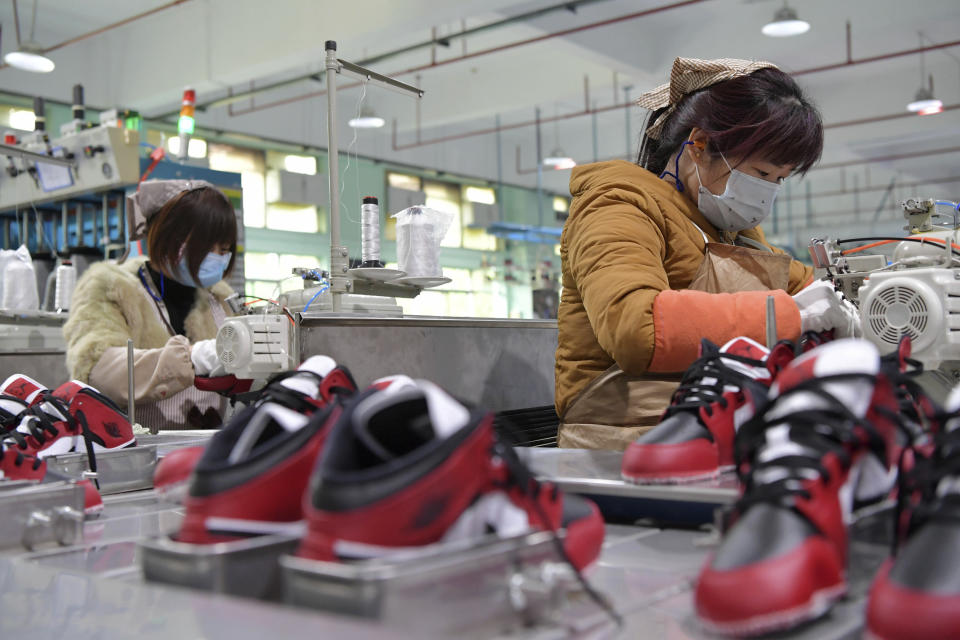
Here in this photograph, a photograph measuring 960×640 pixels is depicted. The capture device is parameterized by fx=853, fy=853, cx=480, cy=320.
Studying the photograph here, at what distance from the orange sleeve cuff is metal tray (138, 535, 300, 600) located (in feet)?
3.08

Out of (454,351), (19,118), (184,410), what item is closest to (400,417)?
(454,351)

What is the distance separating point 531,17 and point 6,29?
520 centimetres

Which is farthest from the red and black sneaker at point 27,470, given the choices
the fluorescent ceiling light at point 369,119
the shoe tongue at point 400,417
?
the fluorescent ceiling light at point 369,119

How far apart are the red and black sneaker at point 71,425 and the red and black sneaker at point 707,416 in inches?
31.4

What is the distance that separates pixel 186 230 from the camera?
3020mm

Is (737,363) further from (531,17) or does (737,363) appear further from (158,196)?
(531,17)

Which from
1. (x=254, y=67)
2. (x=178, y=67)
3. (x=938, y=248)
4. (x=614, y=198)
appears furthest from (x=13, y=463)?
(x=178, y=67)

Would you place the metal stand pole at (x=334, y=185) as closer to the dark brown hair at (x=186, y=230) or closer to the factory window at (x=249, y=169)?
the dark brown hair at (x=186, y=230)

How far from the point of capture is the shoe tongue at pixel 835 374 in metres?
0.66

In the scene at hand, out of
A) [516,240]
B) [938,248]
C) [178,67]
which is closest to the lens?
[938,248]

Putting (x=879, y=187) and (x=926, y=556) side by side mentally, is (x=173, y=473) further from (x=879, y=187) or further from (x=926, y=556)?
(x=879, y=187)

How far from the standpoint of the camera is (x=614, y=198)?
163cm

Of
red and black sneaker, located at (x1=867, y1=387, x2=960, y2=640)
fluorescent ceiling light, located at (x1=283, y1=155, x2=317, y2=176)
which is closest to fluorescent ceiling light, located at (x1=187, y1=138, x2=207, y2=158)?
red and black sneaker, located at (x1=867, y1=387, x2=960, y2=640)

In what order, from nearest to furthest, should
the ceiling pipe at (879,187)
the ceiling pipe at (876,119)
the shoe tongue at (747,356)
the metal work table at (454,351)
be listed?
the shoe tongue at (747,356) → the metal work table at (454,351) → the ceiling pipe at (876,119) → the ceiling pipe at (879,187)
